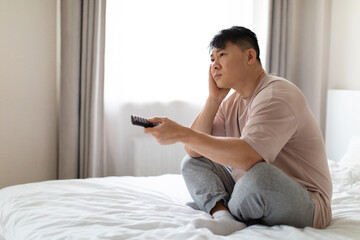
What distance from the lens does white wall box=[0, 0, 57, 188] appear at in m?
2.65

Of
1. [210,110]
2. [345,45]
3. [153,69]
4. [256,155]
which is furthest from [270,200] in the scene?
[345,45]

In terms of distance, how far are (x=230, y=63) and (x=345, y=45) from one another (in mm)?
2020

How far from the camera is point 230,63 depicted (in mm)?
1690

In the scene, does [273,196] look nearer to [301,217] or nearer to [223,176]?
[301,217]

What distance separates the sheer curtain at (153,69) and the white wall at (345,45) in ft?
2.70

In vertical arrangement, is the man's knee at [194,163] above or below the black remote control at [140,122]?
below

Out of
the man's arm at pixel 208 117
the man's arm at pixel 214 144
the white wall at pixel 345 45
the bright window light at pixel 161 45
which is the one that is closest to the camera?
the man's arm at pixel 214 144

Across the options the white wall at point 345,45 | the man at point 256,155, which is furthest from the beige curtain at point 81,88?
the white wall at point 345,45

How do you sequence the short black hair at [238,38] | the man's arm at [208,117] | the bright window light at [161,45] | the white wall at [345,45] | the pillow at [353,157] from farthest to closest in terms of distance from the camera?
the white wall at [345,45] → the bright window light at [161,45] → the pillow at [353,157] → the man's arm at [208,117] → the short black hair at [238,38]

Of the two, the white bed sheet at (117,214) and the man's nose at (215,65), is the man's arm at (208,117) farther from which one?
the white bed sheet at (117,214)

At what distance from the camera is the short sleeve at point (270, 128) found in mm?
1408

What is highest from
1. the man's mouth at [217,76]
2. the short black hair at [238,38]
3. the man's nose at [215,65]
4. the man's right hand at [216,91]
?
the short black hair at [238,38]

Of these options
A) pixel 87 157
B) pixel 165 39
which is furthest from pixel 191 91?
pixel 87 157

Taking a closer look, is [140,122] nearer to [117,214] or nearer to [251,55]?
[117,214]
